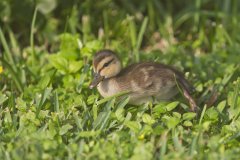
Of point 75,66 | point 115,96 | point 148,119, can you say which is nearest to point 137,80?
point 115,96

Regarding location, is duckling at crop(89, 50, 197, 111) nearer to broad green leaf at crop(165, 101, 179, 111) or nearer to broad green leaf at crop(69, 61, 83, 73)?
broad green leaf at crop(165, 101, 179, 111)

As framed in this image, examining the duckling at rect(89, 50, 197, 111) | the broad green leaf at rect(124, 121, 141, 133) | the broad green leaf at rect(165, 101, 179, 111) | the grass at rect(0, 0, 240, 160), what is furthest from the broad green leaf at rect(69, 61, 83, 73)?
the broad green leaf at rect(124, 121, 141, 133)

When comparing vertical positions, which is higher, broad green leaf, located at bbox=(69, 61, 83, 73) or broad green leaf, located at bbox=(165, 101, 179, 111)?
broad green leaf, located at bbox=(69, 61, 83, 73)

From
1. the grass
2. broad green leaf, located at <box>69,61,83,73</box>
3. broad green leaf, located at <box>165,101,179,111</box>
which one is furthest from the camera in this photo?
broad green leaf, located at <box>69,61,83,73</box>

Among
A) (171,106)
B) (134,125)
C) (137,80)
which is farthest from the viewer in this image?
(137,80)

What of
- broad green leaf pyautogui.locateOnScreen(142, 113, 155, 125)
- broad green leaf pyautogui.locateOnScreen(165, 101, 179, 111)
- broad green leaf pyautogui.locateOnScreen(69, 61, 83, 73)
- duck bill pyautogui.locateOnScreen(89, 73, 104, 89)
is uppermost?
duck bill pyautogui.locateOnScreen(89, 73, 104, 89)

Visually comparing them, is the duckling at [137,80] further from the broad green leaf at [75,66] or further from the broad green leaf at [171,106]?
the broad green leaf at [75,66]

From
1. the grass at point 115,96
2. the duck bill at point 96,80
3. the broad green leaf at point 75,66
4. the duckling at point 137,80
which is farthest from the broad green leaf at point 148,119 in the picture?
the broad green leaf at point 75,66

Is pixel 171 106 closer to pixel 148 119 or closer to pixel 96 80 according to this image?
pixel 148 119

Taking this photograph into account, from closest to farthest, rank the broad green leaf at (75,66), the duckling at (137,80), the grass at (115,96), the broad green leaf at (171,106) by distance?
1. the grass at (115,96)
2. the broad green leaf at (171,106)
3. the duckling at (137,80)
4. the broad green leaf at (75,66)
